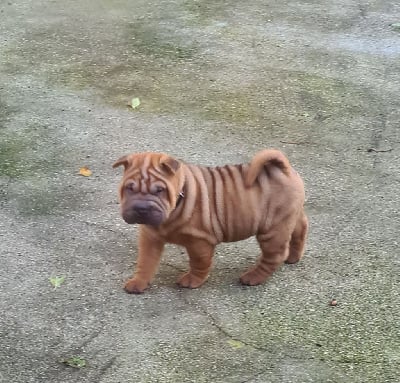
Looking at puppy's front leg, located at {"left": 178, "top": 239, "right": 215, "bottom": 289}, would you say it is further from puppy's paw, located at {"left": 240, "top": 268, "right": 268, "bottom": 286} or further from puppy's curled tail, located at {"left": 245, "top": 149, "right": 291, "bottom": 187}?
puppy's curled tail, located at {"left": 245, "top": 149, "right": 291, "bottom": 187}

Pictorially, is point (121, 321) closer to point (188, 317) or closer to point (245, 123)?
point (188, 317)

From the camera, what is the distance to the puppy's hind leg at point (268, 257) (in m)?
3.35

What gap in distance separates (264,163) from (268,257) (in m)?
0.45

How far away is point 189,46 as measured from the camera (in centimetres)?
604

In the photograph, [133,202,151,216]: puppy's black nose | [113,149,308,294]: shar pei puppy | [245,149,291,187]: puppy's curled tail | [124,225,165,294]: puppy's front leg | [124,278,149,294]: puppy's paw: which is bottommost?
[124,278,149,294]: puppy's paw

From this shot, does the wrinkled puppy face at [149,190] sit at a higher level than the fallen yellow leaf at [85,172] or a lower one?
higher

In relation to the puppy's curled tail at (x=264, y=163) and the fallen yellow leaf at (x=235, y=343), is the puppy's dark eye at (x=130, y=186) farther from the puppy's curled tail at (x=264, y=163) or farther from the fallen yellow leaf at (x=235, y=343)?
the fallen yellow leaf at (x=235, y=343)

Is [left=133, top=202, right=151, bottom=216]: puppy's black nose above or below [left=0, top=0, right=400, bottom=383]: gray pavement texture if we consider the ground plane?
above

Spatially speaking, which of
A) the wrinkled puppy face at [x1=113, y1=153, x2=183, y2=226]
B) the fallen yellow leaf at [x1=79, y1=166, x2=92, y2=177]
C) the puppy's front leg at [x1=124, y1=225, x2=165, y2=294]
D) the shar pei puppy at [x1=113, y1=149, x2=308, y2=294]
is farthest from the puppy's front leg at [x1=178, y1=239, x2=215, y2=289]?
the fallen yellow leaf at [x1=79, y1=166, x2=92, y2=177]

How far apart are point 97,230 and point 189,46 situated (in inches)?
101

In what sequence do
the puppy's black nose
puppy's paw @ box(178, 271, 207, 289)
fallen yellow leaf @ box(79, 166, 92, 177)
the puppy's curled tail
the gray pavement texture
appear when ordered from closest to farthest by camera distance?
the puppy's black nose < the gray pavement texture < the puppy's curled tail < puppy's paw @ box(178, 271, 207, 289) < fallen yellow leaf @ box(79, 166, 92, 177)

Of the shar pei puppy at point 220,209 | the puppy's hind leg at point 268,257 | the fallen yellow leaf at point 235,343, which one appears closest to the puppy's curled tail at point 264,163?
the shar pei puppy at point 220,209

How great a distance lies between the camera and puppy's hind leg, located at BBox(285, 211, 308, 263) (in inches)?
138

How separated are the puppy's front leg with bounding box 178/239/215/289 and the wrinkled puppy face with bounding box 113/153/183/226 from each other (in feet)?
0.89
